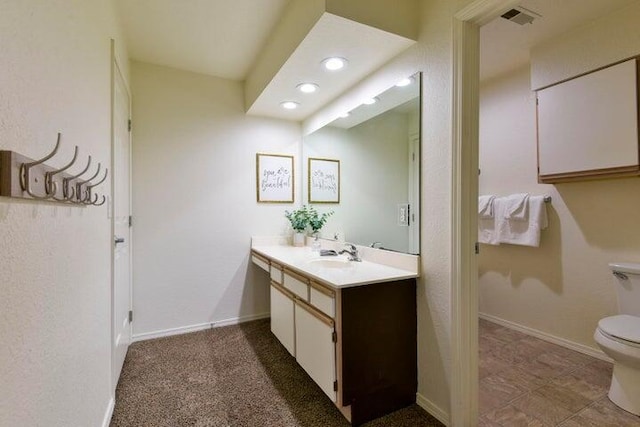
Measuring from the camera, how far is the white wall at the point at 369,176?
217cm

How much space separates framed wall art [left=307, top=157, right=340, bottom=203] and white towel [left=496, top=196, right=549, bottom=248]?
1.62 meters

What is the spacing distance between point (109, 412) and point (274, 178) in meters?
2.28

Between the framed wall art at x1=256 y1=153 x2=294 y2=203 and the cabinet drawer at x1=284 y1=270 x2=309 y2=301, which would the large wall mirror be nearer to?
the framed wall art at x1=256 y1=153 x2=294 y2=203

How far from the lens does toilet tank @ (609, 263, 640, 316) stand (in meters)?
2.02

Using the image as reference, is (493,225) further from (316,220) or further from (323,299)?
(323,299)

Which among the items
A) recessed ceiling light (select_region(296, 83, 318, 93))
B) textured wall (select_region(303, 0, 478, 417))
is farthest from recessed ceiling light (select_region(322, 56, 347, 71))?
textured wall (select_region(303, 0, 478, 417))

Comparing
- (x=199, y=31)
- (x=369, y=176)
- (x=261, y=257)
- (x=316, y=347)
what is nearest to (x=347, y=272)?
(x=316, y=347)

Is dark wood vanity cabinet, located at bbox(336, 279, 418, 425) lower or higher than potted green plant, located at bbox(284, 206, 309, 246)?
lower

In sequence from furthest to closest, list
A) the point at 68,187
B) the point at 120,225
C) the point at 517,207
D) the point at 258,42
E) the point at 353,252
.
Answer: the point at 517,207 < the point at 258,42 < the point at 353,252 < the point at 120,225 < the point at 68,187

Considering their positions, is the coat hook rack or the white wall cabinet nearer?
the coat hook rack

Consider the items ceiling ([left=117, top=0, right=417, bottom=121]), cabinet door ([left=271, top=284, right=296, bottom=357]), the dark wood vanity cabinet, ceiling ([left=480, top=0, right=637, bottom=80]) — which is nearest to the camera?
the dark wood vanity cabinet

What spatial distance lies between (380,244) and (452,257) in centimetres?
Result: 72

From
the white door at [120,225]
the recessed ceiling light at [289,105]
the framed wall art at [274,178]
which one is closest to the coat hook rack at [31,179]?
the white door at [120,225]

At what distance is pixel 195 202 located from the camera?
2938 millimetres
